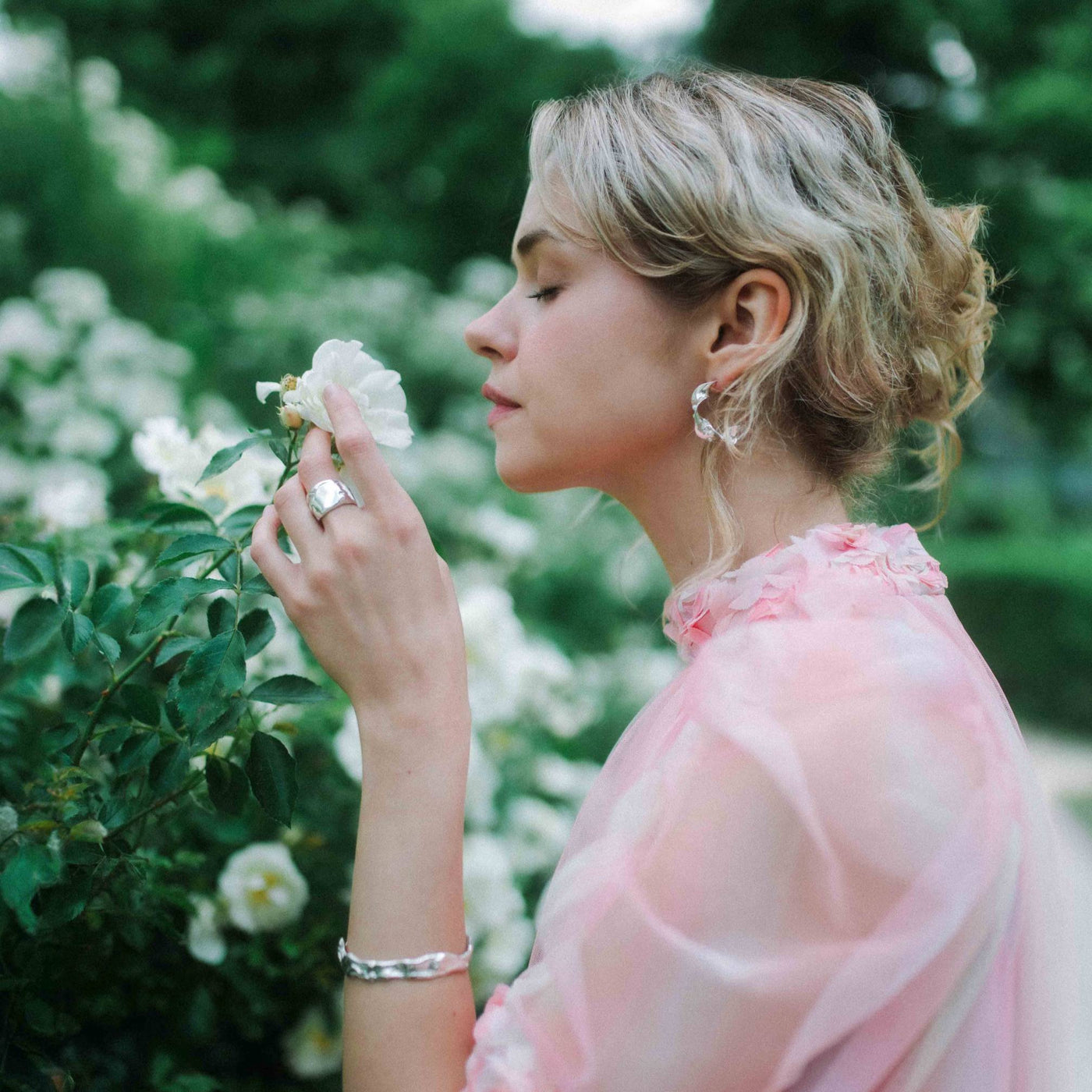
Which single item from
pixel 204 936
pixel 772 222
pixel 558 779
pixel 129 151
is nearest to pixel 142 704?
pixel 204 936

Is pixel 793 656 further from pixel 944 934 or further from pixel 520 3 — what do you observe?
pixel 520 3

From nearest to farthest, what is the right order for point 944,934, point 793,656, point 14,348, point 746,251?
point 944,934 < point 793,656 < point 746,251 < point 14,348

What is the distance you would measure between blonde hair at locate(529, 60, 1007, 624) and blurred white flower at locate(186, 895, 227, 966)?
2.65ft

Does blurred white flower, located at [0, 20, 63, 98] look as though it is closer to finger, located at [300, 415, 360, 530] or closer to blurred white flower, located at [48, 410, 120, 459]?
blurred white flower, located at [48, 410, 120, 459]

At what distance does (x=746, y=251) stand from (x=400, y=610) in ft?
1.98

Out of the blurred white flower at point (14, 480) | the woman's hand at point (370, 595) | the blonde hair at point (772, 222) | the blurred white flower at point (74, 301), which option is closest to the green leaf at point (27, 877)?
the woman's hand at point (370, 595)

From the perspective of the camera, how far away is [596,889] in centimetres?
101

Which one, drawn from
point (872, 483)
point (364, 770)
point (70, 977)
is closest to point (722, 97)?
point (872, 483)

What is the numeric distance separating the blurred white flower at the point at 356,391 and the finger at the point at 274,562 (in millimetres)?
138

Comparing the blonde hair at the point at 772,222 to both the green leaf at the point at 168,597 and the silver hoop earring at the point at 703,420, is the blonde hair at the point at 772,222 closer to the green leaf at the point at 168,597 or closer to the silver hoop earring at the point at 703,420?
the silver hoop earring at the point at 703,420

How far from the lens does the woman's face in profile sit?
4.33 ft

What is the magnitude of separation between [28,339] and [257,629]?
250 cm

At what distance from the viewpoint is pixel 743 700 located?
1041 millimetres

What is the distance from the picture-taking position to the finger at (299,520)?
1125 mm
